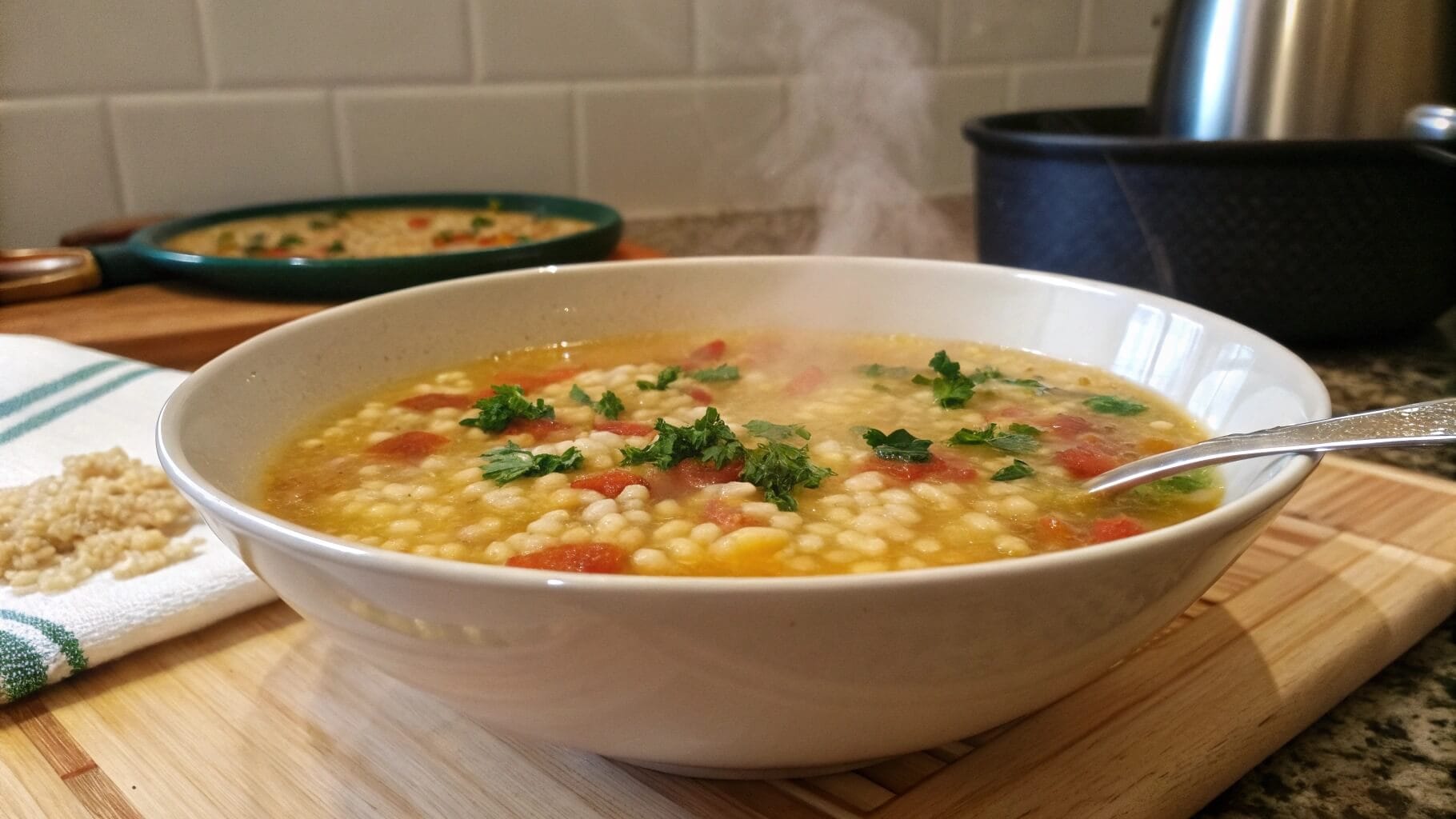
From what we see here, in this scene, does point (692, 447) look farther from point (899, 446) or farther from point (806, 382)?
point (806, 382)

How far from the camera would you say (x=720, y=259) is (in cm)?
164

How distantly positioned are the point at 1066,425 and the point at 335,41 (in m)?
1.91

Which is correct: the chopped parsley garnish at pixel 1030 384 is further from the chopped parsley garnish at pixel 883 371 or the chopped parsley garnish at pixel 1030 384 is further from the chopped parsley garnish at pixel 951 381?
the chopped parsley garnish at pixel 883 371

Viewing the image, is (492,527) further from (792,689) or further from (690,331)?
(690,331)

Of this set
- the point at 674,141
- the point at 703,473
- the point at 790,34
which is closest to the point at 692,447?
the point at 703,473

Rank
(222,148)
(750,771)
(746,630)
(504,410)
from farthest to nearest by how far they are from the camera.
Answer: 1. (222,148)
2. (504,410)
3. (750,771)
4. (746,630)

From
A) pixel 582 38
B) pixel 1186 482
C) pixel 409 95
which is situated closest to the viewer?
pixel 1186 482

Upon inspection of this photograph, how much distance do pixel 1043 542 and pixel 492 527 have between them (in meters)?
0.52

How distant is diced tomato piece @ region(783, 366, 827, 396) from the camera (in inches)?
57.7

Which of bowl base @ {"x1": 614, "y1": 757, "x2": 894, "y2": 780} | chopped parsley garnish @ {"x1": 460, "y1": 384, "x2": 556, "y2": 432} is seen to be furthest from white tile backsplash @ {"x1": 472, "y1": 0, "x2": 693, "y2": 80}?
bowl base @ {"x1": 614, "y1": 757, "x2": 894, "y2": 780}

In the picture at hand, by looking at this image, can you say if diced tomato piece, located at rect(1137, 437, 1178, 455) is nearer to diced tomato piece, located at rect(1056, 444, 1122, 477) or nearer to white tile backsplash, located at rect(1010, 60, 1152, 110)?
diced tomato piece, located at rect(1056, 444, 1122, 477)

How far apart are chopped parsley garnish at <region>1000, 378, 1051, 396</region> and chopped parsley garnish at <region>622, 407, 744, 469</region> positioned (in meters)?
0.43

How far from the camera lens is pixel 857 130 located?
8.88ft

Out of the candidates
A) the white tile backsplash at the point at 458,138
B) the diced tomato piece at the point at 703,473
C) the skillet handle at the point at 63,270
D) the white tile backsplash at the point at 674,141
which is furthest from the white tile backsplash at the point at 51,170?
the diced tomato piece at the point at 703,473
